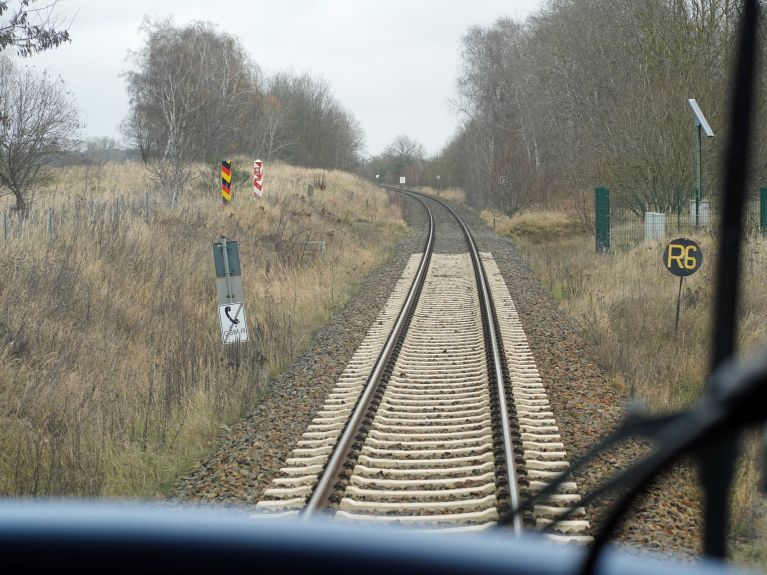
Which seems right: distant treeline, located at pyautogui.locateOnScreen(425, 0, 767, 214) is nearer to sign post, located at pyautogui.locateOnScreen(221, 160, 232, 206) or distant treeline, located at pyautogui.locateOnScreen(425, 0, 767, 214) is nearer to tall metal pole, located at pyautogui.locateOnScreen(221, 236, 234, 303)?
tall metal pole, located at pyautogui.locateOnScreen(221, 236, 234, 303)

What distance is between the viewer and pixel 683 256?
33.5 ft

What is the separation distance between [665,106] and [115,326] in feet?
54.6

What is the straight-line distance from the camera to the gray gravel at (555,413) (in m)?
5.23

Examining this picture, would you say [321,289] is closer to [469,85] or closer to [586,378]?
[586,378]

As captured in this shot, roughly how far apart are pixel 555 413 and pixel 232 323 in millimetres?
4043

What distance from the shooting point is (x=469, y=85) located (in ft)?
175

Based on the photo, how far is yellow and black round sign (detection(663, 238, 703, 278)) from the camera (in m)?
10.2

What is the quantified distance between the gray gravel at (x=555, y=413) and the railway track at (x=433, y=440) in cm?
18

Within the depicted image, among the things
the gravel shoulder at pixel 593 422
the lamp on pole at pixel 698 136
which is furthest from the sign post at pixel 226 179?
the lamp on pole at pixel 698 136

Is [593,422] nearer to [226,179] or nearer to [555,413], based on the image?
[555,413]

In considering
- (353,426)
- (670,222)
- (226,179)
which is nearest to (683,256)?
(353,426)

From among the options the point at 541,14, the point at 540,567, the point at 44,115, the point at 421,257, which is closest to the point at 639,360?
the point at 540,567

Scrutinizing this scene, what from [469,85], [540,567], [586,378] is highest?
[469,85]

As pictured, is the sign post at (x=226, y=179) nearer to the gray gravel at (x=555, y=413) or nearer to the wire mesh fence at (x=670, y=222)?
the gray gravel at (x=555, y=413)
